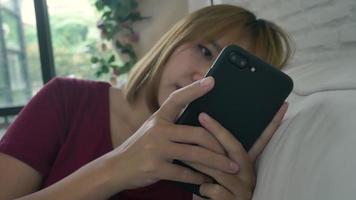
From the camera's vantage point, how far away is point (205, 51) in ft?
2.45

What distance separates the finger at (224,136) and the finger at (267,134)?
0.05 meters

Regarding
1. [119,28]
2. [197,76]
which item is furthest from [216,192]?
[119,28]

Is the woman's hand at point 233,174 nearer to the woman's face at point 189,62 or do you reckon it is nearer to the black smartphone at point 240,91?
the black smartphone at point 240,91

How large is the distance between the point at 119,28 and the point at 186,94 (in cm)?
154

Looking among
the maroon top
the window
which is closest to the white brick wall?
the maroon top

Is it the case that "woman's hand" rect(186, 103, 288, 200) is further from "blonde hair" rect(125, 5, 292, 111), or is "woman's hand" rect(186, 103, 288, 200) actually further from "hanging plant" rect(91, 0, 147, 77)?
"hanging plant" rect(91, 0, 147, 77)

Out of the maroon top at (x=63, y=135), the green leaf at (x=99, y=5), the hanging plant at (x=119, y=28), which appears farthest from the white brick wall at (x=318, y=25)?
the green leaf at (x=99, y=5)

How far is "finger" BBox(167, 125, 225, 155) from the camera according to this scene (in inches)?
16.5

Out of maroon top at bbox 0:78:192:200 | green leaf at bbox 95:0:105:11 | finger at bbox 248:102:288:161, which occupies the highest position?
green leaf at bbox 95:0:105:11

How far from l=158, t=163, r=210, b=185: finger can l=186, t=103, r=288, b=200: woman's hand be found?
1 centimetres

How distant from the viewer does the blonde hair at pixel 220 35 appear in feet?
2.42

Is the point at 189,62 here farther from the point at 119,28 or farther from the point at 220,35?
Answer: the point at 119,28

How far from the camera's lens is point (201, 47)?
0.75m

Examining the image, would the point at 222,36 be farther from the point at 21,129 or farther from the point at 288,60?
the point at 21,129
